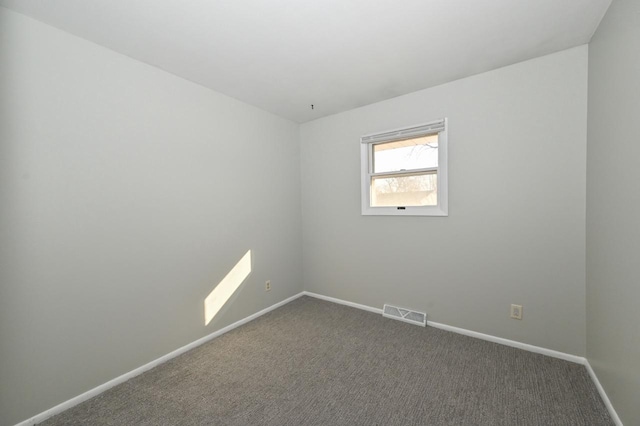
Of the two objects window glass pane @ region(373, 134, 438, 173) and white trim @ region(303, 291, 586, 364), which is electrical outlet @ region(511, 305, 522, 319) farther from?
window glass pane @ region(373, 134, 438, 173)

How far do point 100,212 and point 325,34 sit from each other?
2012mm

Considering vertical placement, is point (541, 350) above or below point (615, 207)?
below

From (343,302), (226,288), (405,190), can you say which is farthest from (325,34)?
(343,302)

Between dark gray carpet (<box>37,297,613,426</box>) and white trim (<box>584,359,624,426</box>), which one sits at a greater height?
white trim (<box>584,359,624,426</box>)

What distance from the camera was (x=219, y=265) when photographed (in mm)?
2639

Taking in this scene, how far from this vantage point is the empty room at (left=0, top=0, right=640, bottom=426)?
5.05 feet

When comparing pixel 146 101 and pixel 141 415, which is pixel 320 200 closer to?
pixel 146 101

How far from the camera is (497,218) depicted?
2.32m

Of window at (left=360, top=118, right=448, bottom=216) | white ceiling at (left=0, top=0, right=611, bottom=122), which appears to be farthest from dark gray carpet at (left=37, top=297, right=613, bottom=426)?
white ceiling at (left=0, top=0, right=611, bottom=122)

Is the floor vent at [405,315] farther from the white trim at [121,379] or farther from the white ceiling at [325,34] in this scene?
the white ceiling at [325,34]

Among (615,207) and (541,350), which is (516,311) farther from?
(615,207)

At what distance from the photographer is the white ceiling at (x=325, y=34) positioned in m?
1.56

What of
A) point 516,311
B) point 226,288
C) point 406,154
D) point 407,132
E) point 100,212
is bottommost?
point 516,311

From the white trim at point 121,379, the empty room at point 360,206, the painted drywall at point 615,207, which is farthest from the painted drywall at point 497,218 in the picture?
the white trim at point 121,379
